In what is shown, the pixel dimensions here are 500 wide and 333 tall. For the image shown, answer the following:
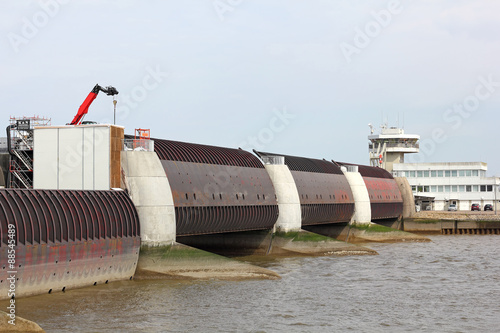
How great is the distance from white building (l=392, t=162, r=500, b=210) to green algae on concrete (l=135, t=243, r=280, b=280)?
10338 centimetres

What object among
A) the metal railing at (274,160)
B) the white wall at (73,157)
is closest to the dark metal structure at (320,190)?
the metal railing at (274,160)

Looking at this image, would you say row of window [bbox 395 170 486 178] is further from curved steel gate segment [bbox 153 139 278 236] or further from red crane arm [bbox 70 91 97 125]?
red crane arm [bbox 70 91 97 125]

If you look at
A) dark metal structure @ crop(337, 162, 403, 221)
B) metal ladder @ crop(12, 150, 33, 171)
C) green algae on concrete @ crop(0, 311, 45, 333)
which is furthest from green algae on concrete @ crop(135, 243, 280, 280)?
dark metal structure @ crop(337, 162, 403, 221)

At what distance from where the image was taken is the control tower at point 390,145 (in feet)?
464

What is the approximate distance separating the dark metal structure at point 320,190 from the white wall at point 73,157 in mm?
27588

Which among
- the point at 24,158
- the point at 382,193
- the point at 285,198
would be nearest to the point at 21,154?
the point at 24,158

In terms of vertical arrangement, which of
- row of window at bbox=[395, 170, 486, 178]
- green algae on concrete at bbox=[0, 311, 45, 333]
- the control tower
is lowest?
green algae on concrete at bbox=[0, 311, 45, 333]

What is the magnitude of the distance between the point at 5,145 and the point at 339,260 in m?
27.6

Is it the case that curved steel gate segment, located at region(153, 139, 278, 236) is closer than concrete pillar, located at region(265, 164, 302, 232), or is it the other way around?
curved steel gate segment, located at region(153, 139, 278, 236)

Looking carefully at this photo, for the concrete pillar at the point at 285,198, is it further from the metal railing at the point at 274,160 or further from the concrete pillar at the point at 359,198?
the concrete pillar at the point at 359,198

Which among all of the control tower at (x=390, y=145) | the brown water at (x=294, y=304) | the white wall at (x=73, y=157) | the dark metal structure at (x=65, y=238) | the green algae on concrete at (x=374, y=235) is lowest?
the brown water at (x=294, y=304)

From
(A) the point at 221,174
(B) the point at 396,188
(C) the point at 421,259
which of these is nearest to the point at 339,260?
(C) the point at 421,259

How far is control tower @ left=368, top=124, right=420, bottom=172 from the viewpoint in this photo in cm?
14138

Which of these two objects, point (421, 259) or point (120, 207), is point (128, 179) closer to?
point (120, 207)
